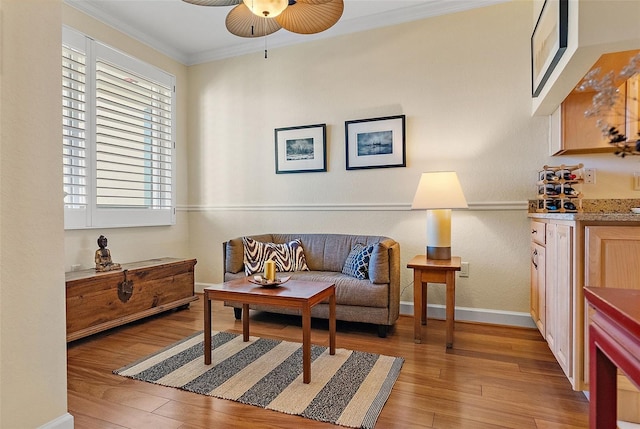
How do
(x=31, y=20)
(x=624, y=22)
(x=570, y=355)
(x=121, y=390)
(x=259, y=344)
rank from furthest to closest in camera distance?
(x=259, y=344)
(x=121, y=390)
(x=570, y=355)
(x=624, y=22)
(x=31, y=20)

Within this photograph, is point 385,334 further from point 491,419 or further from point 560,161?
point 560,161

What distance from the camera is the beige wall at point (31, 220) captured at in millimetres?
1353

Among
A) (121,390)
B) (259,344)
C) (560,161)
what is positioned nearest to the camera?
(121,390)

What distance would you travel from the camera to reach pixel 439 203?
2725mm

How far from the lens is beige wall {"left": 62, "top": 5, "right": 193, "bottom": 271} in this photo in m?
3.10

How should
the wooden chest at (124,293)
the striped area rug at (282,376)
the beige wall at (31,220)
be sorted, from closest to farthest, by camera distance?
the beige wall at (31,220) → the striped area rug at (282,376) → the wooden chest at (124,293)

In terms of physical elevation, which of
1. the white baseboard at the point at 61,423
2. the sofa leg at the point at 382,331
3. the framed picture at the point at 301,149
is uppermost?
the framed picture at the point at 301,149

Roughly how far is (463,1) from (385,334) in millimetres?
2935

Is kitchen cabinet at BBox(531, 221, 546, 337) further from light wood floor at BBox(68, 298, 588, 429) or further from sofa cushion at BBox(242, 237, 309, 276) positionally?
sofa cushion at BBox(242, 237, 309, 276)

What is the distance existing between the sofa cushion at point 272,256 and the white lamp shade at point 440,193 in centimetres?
122

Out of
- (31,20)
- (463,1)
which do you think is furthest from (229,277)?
(463,1)

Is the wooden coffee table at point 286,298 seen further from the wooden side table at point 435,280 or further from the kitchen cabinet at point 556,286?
the kitchen cabinet at point 556,286

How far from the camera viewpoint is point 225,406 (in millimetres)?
1812

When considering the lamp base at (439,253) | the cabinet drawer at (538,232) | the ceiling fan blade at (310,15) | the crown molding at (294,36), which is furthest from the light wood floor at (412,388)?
the crown molding at (294,36)
